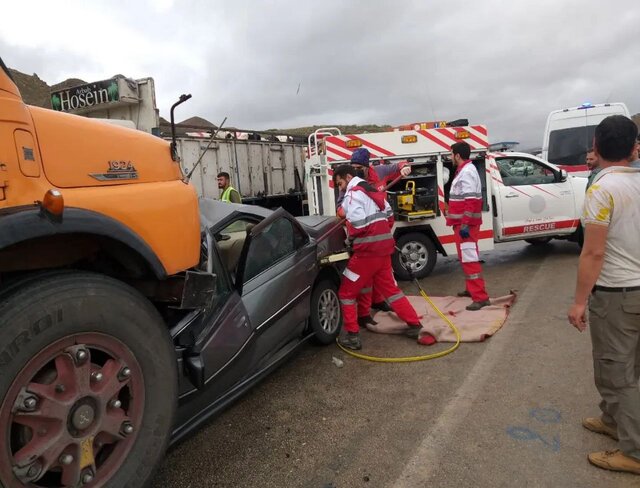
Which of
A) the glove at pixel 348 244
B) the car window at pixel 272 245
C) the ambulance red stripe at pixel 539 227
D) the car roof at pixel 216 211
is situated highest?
the car roof at pixel 216 211

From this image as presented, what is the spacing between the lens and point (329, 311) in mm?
4516

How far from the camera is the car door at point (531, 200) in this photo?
7297 mm

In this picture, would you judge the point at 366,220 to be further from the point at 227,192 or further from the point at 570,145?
the point at 570,145

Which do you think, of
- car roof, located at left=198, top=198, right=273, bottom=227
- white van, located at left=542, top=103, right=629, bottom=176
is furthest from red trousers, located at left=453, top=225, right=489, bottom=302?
white van, located at left=542, top=103, right=629, bottom=176

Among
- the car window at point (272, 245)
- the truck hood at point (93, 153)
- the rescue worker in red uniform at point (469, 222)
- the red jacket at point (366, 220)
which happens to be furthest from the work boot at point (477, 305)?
the truck hood at point (93, 153)

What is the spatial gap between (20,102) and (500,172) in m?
6.97

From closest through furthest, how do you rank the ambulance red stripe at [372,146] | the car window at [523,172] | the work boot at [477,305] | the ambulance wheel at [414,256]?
the work boot at [477,305] < the ambulance red stripe at [372,146] < the ambulance wheel at [414,256] < the car window at [523,172]

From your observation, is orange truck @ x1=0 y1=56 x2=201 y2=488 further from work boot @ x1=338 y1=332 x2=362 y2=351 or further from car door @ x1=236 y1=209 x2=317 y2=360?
work boot @ x1=338 y1=332 x2=362 y2=351

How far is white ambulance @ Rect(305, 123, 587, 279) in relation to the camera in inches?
262

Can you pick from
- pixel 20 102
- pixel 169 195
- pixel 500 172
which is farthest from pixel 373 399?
pixel 500 172

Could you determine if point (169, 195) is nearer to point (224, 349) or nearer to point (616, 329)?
point (224, 349)

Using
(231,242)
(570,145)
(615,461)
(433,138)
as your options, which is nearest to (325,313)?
(231,242)

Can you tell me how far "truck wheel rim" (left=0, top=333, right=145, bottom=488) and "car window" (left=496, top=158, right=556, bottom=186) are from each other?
6729 mm

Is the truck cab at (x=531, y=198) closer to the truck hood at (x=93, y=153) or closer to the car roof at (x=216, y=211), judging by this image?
the car roof at (x=216, y=211)
